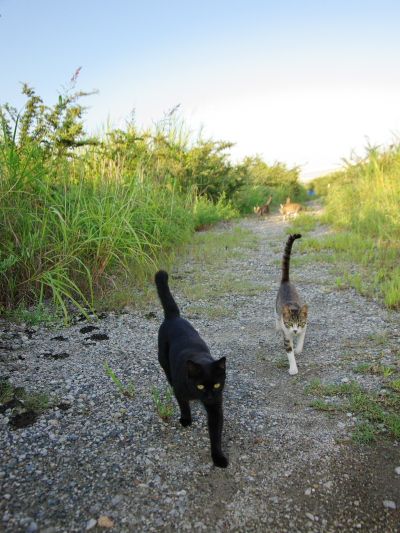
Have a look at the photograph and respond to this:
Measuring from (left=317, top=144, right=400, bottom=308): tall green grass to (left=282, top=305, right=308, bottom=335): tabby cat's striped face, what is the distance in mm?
1519

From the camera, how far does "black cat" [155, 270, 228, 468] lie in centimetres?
230

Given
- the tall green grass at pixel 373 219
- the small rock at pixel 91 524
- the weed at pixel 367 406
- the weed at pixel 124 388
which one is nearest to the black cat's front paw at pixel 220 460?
the small rock at pixel 91 524

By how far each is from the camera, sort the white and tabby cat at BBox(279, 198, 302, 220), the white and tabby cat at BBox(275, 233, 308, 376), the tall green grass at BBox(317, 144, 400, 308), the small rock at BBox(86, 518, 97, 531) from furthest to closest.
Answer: the white and tabby cat at BBox(279, 198, 302, 220) < the tall green grass at BBox(317, 144, 400, 308) < the white and tabby cat at BBox(275, 233, 308, 376) < the small rock at BBox(86, 518, 97, 531)

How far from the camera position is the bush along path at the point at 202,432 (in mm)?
1974

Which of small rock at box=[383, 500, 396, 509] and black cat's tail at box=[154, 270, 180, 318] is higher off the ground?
black cat's tail at box=[154, 270, 180, 318]

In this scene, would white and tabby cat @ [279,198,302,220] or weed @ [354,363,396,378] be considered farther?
white and tabby cat @ [279,198,302,220]

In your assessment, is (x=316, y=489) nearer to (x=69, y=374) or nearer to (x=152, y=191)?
(x=69, y=374)

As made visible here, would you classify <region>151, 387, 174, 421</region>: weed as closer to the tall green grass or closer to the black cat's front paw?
the black cat's front paw

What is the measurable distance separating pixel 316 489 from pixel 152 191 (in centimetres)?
523

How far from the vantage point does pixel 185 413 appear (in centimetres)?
262

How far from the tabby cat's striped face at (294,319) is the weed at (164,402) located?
1.10 m

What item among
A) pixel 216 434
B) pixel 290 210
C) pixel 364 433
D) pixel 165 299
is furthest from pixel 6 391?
pixel 290 210

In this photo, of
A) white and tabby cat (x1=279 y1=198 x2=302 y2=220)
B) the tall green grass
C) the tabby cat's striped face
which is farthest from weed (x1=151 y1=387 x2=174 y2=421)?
white and tabby cat (x1=279 y1=198 x2=302 y2=220)

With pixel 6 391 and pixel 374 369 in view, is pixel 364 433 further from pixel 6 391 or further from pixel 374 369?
pixel 6 391
